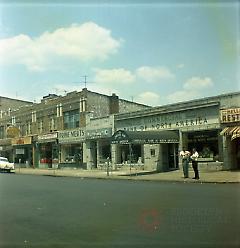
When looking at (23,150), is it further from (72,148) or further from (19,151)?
(72,148)

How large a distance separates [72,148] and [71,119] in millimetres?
2902

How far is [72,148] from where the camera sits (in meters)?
42.8

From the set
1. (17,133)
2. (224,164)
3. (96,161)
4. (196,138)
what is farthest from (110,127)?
(17,133)

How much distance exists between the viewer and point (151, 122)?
3234 cm

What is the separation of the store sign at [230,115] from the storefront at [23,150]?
2860 centimetres

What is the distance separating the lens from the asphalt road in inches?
292

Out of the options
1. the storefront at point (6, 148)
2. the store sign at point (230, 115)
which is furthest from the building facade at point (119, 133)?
the storefront at point (6, 148)

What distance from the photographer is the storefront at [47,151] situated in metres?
45.5

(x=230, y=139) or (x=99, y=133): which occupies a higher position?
(x=99, y=133)

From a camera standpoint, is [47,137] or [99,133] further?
[47,137]

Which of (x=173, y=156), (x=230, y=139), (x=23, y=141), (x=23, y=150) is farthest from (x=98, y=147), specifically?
(x=23, y=150)

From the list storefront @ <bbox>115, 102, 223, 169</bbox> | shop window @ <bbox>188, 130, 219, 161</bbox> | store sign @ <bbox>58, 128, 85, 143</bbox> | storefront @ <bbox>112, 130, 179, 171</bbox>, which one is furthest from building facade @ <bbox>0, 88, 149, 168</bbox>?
shop window @ <bbox>188, 130, 219, 161</bbox>

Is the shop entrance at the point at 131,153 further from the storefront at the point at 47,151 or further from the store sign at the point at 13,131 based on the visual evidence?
the store sign at the point at 13,131

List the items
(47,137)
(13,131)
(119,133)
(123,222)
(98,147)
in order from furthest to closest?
(13,131)
(47,137)
(98,147)
(119,133)
(123,222)
